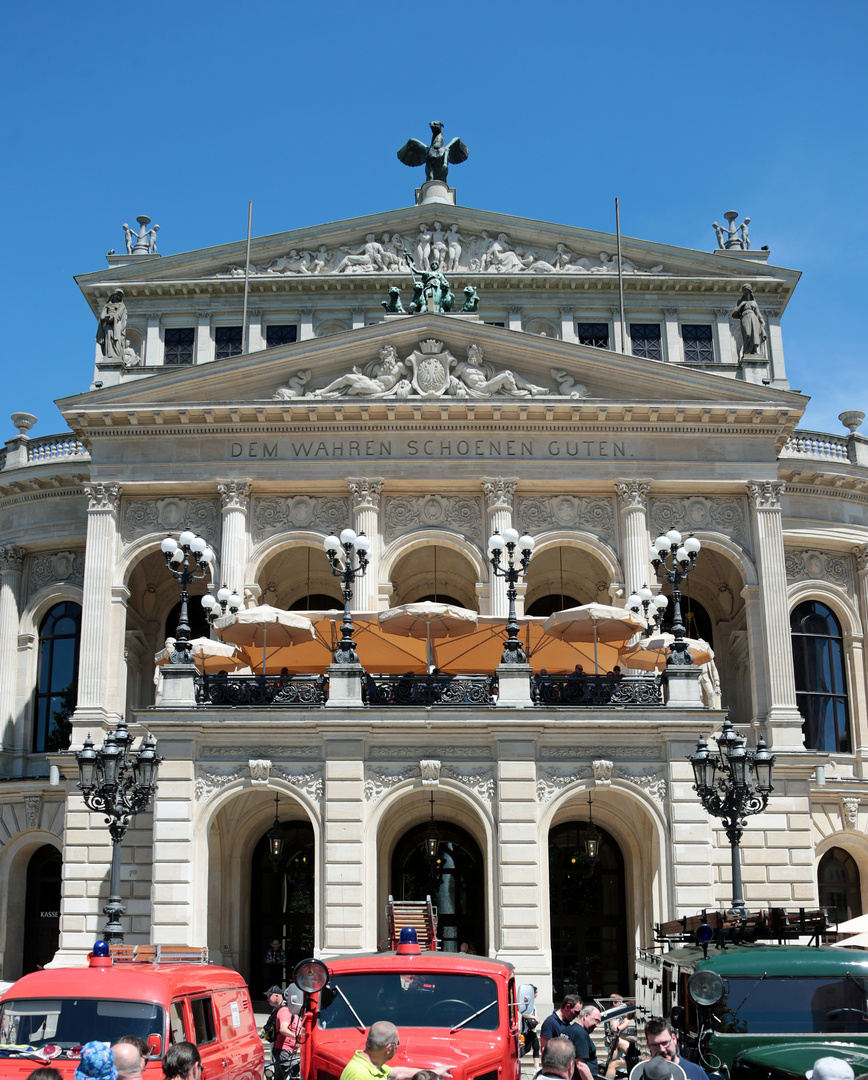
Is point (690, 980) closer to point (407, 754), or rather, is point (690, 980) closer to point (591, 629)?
point (407, 754)

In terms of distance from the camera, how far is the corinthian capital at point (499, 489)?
36062 millimetres

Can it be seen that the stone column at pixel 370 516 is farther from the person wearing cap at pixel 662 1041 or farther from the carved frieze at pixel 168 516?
the person wearing cap at pixel 662 1041

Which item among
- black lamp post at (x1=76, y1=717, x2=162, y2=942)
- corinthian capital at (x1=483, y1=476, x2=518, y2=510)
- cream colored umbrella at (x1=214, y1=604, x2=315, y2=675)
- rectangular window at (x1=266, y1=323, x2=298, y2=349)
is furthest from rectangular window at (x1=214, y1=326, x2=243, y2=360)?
black lamp post at (x1=76, y1=717, x2=162, y2=942)

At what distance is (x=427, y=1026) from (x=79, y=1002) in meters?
3.09

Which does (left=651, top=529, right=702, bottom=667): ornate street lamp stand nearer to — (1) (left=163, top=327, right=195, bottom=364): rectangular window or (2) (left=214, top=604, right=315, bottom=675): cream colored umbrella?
(2) (left=214, top=604, right=315, bottom=675): cream colored umbrella

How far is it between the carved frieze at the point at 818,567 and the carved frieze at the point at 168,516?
55.3 ft

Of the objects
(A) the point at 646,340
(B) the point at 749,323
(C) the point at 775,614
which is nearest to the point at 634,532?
(C) the point at 775,614

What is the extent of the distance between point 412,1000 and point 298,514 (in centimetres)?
2504

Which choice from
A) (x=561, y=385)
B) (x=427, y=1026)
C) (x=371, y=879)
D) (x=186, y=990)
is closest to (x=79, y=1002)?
(x=186, y=990)

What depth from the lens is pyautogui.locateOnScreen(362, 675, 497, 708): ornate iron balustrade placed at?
25.5 metres

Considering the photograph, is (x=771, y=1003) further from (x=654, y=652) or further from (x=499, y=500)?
(x=499, y=500)

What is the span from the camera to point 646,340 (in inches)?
1725

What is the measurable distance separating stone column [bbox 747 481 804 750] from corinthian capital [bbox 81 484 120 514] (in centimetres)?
1695

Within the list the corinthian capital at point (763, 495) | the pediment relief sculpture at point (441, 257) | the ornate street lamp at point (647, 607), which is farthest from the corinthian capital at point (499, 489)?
Result: the pediment relief sculpture at point (441, 257)
